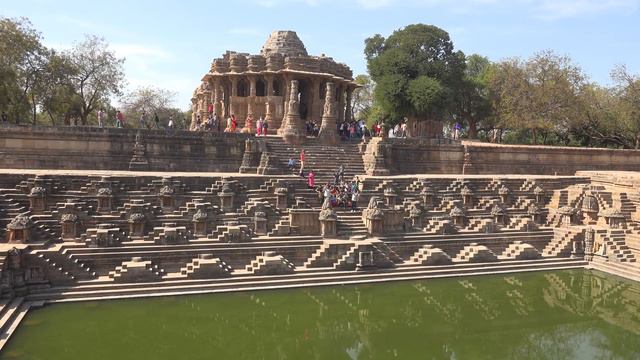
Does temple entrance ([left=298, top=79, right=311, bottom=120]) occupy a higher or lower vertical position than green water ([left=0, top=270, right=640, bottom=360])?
higher

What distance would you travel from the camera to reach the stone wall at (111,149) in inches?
656

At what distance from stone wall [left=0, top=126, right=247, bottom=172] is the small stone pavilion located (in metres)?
4.32

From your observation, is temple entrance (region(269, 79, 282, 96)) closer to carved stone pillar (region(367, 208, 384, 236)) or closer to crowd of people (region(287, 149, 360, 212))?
crowd of people (region(287, 149, 360, 212))

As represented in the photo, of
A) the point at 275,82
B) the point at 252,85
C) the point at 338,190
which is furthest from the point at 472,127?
the point at 338,190

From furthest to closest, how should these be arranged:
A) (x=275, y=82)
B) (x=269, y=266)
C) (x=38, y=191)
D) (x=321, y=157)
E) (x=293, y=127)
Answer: (x=275, y=82), (x=293, y=127), (x=321, y=157), (x=38, y=191), (x=269, y=266)

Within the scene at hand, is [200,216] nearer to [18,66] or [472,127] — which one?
[18,66]

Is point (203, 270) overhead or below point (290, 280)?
overhead

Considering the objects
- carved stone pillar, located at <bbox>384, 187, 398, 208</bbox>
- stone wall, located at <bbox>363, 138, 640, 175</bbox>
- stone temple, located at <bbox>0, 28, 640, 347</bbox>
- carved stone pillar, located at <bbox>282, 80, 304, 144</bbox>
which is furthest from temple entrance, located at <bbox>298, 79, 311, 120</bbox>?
carved stone pillar, located at <bbox>384, 187, 398, 208</bbox>

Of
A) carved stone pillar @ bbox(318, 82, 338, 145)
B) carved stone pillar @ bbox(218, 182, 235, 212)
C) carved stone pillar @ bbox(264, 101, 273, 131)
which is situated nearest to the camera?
carved stone pillar @ bbox(218, 182, 235, 212)

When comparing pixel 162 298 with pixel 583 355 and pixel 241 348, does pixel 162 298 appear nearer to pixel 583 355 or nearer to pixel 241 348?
pixel 241 348

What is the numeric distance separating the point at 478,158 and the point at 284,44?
38.6 feet

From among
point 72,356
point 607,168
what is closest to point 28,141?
point 72,356

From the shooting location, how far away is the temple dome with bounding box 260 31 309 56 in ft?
86.7

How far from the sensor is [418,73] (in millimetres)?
30359
